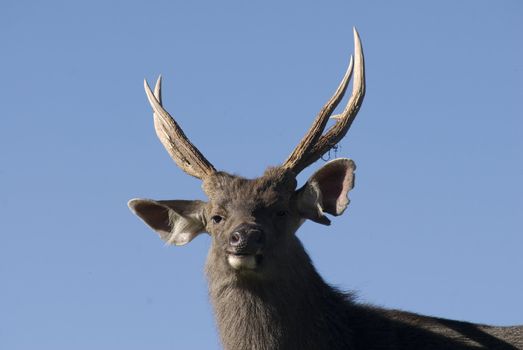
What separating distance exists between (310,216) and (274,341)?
4.66 feet

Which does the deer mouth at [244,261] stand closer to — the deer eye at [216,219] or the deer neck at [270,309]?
the deer neck at [270,309]

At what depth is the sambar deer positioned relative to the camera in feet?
37.4

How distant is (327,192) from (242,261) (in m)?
1.46

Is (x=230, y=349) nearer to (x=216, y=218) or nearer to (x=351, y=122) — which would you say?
(x=216, y=218)

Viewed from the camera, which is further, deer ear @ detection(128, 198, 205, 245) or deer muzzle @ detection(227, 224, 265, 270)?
deer ear @ detection(128, 198, 205, 245)

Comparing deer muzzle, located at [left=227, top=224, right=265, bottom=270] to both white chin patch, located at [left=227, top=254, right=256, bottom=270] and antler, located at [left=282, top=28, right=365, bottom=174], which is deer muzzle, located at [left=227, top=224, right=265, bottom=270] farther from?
antler, located at [left=282, top=28, right=365, bottom=174]

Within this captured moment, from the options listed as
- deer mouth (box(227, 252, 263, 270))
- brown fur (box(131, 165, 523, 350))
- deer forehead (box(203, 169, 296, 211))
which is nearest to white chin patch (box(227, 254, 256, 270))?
deer mouth (box(227, 252, 263, 270))

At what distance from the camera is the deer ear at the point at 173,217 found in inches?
488

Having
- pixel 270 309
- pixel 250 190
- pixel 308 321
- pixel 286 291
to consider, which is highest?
pixel 250 190

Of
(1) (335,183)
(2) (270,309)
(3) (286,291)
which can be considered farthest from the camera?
(1) (335,183)

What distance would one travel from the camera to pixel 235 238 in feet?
36.4

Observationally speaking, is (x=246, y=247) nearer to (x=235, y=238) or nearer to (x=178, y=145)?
(x=235, y=238)

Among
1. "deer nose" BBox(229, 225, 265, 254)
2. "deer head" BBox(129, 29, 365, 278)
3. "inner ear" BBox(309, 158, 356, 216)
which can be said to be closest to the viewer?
"deer nose" BBox(229, 225, 265, 254)

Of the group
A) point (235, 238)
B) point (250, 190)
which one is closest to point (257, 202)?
point (250, 190)
